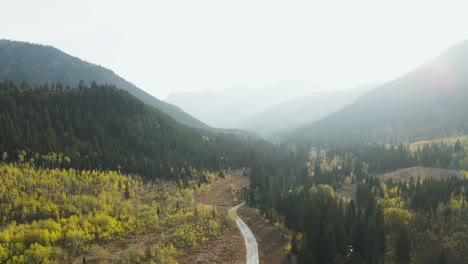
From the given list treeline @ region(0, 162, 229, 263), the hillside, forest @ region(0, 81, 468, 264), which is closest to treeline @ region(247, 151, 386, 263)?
forest @ region(0, 81, 468, 264)

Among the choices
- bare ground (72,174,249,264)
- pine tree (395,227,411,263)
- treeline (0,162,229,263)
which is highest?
treeline (0,162,229,263)

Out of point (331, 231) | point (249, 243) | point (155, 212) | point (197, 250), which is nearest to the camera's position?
point (331, 231)

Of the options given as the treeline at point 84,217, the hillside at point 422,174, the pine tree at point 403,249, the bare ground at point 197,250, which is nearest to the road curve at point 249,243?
the bare ground at point 197,250

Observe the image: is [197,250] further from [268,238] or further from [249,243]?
[268,238]

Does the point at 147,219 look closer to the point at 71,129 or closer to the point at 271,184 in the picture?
the point at 271,184

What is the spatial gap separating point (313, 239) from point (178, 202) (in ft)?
203

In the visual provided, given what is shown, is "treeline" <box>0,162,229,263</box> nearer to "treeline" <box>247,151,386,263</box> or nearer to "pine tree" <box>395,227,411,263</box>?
"treeline" <box>247,151,386,263</box>

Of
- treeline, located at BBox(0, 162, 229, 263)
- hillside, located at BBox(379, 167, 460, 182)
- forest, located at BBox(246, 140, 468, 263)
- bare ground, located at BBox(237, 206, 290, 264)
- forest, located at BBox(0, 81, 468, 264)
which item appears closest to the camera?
treeline, located at BBox(0, 162, 229, 263)

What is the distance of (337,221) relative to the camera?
94938 mm

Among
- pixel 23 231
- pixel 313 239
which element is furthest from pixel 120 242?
pixel 313 239

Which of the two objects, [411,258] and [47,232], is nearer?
[47,232]

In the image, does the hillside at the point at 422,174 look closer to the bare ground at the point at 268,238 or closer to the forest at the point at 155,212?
the forest at the point at 155,212

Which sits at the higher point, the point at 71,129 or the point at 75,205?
the point at 71,129

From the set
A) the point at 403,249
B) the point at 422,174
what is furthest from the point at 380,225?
the point at 422,174
